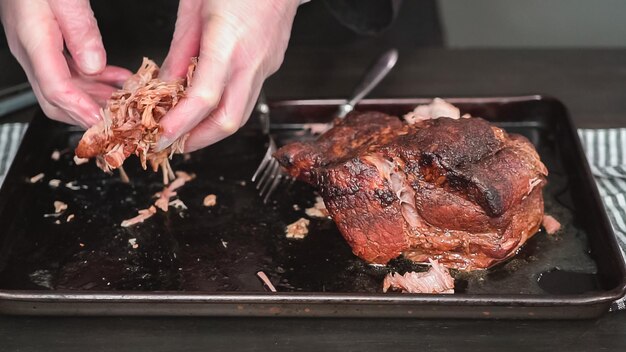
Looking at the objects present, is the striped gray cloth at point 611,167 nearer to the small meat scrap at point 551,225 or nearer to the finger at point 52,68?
the small meat scrap at point 551,225

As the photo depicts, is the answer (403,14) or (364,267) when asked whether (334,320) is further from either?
(403,14)

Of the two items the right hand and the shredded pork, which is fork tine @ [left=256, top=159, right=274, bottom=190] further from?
the right hand

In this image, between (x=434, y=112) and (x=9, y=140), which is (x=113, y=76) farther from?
(x=434, y=112)

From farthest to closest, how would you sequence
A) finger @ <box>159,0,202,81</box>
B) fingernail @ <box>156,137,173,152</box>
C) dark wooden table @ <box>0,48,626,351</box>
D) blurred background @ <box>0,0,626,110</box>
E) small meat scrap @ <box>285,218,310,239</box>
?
blurred background @ <box>0,0,626,110</box> → small meat scrap @ <box>285,218,310,239</box> → finger @ <box>159,0,202,81</box> → fingernail @ <box>156,137,173,152</box> → dark wooden table @ <box>0,48,626,351</box>

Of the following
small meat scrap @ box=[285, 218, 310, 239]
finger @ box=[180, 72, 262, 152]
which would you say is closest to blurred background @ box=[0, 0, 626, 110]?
small meat scrap @ box=[285, 218, 310, 239]

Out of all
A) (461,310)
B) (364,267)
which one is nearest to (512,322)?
(461,310)

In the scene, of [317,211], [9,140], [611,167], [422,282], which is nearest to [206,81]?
[317,211]
